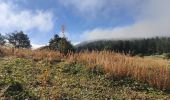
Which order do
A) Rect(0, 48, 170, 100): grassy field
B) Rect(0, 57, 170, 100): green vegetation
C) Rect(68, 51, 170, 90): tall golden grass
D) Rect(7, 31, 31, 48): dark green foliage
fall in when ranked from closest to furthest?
Rect(0, 57, 170, 100): green vegetation < Rect(0, 48, 170, 100): grassy field < Rect(68, 51, 170, 90): tall golden grass < Rect(7, 31, 31, 48): dark green foliage

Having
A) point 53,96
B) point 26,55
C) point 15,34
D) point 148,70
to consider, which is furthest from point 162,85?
point 15,34

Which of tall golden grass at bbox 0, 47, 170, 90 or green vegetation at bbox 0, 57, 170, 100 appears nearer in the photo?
green vegetation at bbox 0, 57, 170, 100

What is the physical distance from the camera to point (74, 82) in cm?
1230

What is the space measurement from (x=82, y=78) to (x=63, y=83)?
1302mm

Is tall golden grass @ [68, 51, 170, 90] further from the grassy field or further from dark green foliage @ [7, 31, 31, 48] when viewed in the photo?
dark green foliage @ [7, 31, 31, 48]

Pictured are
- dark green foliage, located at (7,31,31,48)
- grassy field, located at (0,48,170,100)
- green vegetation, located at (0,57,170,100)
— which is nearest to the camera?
green vegetation, located at (0,57,170,100)

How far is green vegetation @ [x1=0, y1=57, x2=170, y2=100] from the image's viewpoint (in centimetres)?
1030

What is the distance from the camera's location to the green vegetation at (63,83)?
33.8ft

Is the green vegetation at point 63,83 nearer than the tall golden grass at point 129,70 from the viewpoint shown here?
Yes

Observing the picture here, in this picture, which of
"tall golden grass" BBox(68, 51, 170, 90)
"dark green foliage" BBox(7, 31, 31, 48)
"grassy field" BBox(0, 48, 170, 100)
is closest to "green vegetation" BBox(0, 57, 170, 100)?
"grassy field" BBox(0, 48, 170, 100)

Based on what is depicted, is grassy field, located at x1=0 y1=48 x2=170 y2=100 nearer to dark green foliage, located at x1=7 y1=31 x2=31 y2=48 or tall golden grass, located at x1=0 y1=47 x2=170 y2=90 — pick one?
tall golden grass, located at x1=0 y1=47 x2=170 y2=90

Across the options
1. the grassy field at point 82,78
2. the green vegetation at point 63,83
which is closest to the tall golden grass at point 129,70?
the grassy field at point 82,78

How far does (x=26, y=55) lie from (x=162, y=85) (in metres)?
7.54

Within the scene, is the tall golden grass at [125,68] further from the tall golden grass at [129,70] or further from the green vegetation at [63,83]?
the green vegetation at [63,83]
